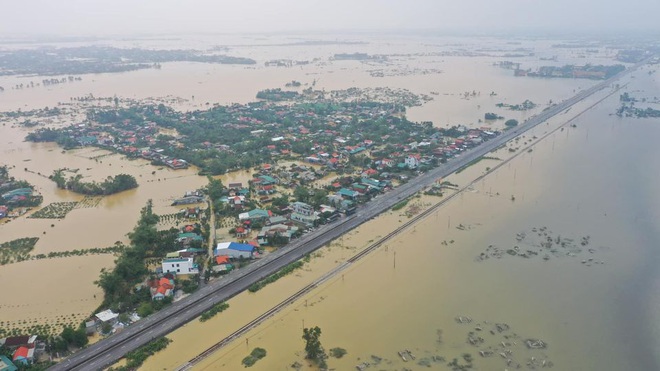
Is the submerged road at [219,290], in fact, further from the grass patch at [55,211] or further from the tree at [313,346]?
the grass patch at [55,211]

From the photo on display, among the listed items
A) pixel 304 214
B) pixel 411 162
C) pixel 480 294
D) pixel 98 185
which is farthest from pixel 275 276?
pixel 98 185

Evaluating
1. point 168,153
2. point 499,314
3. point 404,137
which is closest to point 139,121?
point 168,153

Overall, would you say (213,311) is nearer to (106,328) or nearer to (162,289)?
(162,289)

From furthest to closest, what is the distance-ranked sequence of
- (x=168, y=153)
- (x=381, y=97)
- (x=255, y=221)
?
1. (x=381, y=97)
2. (x=168, y=153)
3. (x=255, y=221)

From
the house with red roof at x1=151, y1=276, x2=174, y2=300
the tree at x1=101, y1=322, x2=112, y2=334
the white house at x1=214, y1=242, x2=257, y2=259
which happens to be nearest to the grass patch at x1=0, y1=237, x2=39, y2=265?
the house with red roof at x1=151, y1=276, x2=174, y2=300

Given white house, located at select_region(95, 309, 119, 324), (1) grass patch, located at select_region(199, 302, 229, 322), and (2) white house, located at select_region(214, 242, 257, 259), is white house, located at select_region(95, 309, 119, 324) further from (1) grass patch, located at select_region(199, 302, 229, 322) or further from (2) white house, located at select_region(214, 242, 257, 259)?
(2) white house, located at select_region(214, 242, 257, 259)

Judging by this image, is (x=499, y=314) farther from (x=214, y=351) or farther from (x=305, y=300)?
(x=214, y=351)
